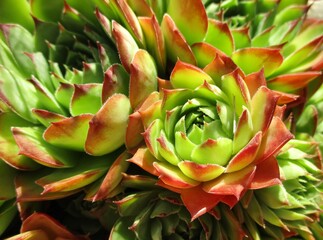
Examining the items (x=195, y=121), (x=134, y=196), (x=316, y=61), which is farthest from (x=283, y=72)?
(x=134, y=196)

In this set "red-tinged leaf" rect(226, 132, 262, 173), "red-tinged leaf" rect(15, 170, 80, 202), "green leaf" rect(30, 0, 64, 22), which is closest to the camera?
"red-tinged leaf" rect(226, 132, 262, 173)

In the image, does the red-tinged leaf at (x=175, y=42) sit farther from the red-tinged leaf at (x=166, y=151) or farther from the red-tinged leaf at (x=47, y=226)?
the red-tinged leaf at (x=47, y=226)

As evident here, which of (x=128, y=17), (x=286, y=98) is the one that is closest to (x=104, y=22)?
(x=128, y=17)

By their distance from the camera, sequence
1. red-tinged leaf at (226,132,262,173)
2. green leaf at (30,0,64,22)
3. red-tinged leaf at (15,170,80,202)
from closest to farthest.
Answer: red-tinged leaf at (226,132,262,173), red-tinged leaf at (15,170,80,202), green leaf at (30,0,64,22)

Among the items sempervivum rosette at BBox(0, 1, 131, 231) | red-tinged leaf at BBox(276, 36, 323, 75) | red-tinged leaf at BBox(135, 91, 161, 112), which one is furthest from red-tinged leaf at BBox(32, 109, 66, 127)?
red-tinged leaf at BBox(276, 36, 323, 75)

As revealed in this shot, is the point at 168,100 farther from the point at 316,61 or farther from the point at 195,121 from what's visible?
the point at 316,61

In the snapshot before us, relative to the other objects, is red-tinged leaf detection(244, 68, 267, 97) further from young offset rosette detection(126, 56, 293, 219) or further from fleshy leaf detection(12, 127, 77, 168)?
fleshy leaf detection(12, 127, 77, 168)

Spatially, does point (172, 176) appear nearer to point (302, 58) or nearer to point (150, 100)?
point (150, 100)
